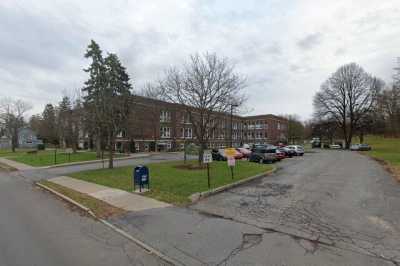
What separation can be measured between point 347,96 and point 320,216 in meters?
57.0

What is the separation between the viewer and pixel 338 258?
4438 mm

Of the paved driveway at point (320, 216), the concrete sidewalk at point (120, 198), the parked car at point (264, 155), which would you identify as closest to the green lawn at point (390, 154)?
the paved driveway at point (320, 216)

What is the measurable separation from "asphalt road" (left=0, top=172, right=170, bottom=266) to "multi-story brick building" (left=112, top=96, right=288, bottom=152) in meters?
13.0

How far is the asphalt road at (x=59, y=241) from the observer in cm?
454

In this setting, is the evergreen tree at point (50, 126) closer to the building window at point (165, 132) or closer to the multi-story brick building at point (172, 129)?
the multi-story brick building at point (172, 129)

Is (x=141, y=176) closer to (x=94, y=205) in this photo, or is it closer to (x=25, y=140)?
(x=94, y=205)

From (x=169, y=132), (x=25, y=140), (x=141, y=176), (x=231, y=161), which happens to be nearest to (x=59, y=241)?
(x=141, y=176)

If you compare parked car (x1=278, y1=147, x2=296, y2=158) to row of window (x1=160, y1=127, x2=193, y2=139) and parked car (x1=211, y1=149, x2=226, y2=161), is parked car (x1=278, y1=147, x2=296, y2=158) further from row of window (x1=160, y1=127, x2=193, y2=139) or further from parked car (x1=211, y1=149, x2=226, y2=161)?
row of window (x1=160, y1=127, x2=193, y2=139)

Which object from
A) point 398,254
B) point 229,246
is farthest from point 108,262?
point 398,254

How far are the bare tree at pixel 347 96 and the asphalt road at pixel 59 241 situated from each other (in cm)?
5868

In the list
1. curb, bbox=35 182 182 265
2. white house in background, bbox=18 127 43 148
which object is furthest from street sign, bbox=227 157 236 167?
white house in background, bbox=18 127 43 148

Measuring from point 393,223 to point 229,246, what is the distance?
4.67m

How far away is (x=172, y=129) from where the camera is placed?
5300 cm

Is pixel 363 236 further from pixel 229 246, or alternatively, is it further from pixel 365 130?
pixel 365 130
